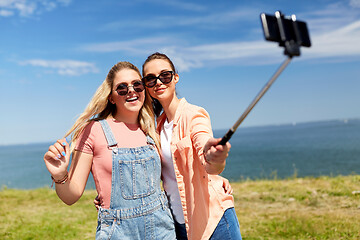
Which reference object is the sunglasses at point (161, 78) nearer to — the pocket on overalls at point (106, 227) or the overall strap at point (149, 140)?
the overall strap at point (149, 140)

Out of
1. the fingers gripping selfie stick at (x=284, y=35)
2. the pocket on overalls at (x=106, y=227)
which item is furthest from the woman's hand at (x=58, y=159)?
the fingers gripping selfie stick at (x=284, y=35)

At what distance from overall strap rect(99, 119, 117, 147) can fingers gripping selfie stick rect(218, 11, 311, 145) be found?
62.2 inches

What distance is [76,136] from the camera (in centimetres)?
304

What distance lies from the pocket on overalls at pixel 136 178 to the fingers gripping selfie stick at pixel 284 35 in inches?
58.8

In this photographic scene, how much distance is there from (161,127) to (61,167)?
1147 millimetres

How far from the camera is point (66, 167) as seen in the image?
2.67 meters

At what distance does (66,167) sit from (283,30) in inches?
75.7

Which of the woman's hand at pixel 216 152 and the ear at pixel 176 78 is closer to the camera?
the woman's hand at pixel 216 152

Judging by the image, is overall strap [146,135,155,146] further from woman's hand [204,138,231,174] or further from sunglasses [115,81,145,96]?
woman's hand [204,138,231,174]

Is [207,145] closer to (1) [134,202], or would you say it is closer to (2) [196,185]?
(2) [196,185]

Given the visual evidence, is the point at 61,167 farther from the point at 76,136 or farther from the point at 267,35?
the point at 267,35

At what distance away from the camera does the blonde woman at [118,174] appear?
2820 mm

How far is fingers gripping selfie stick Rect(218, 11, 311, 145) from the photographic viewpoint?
1584mm

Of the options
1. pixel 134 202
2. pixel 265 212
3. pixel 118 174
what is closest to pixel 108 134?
pixel 118 174
